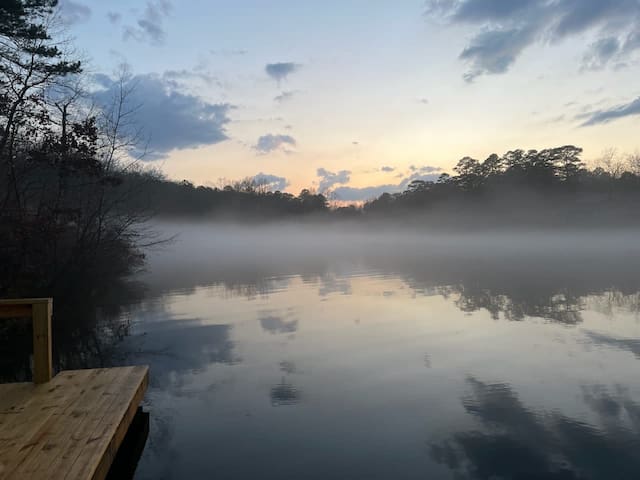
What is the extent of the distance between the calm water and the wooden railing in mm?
1387

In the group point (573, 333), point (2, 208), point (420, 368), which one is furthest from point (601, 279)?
point (2, 208)

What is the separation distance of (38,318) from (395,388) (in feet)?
14.5

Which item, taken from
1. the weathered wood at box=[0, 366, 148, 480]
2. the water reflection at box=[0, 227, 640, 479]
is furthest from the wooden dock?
the water reflection at box=[0, 227, 640, 479]

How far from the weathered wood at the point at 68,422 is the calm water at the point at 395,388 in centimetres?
67

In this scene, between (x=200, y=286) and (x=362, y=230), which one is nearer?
(x=200, y=286)

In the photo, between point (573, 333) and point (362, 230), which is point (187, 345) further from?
point (362, 230)

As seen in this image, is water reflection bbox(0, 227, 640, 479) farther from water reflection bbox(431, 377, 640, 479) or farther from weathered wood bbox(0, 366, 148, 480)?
weathered wood bbox(0, 366, 148, 480)

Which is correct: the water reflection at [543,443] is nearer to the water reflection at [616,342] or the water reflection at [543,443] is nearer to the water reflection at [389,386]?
the water reflection at [389,386]

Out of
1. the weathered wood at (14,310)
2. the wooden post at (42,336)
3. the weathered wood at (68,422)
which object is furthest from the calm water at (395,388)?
the weathered wood at (14,310)

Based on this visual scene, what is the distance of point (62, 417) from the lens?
3.74 metres

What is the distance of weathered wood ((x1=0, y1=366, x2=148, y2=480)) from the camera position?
116 inches

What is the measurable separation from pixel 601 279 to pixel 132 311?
17664 mm

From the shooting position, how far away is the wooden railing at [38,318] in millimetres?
4230

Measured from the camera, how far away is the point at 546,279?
17578 millimetres
